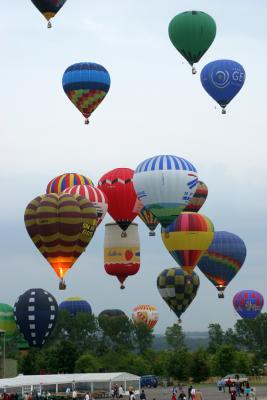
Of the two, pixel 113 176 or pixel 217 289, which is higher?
pixel 113 176

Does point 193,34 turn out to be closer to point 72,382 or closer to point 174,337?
point 72,382

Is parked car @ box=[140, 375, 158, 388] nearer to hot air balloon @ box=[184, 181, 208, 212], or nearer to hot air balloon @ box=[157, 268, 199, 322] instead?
hot air balloon @ box=[157, 268, 199, 322]

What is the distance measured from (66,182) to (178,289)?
10254 mm

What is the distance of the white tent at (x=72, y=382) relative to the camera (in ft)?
168

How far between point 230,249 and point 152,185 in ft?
50.3

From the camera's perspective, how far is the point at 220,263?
185 feet

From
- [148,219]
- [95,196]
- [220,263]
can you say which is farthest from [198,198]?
[95,196]

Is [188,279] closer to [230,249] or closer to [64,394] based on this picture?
[230,249]

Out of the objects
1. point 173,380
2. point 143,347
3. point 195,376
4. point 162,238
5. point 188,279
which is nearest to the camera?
point 162,238

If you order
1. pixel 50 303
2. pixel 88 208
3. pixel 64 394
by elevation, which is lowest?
pixel 64 394

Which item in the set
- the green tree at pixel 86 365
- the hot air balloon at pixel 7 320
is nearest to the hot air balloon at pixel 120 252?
the hot air balloon at pixel 7 320

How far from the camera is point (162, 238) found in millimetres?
50188

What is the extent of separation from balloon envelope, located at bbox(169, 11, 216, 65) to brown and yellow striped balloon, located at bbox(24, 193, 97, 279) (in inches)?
448

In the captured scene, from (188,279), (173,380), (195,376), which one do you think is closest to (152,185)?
(188,279)
